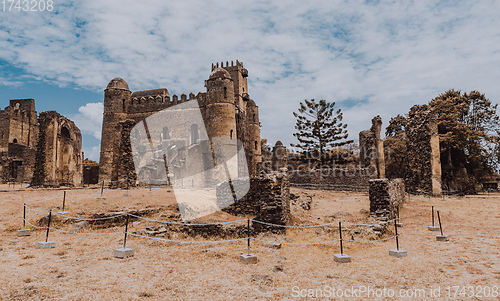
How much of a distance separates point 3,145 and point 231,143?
4110 cm

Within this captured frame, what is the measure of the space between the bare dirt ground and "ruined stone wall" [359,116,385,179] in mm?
15994

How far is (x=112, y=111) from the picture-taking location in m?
39.4

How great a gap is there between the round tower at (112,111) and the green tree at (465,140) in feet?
122

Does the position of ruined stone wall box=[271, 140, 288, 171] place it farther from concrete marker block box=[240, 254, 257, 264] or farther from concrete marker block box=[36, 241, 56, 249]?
concrete marker block box=[36, 241, 56, 249]

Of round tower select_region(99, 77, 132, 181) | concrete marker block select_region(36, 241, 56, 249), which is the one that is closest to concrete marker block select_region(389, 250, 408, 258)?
concrete marker block select_region(36, 241, 56, 249)

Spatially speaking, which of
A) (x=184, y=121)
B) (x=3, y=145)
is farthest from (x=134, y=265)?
(x=3, y=145)

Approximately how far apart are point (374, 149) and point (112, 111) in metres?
33.0

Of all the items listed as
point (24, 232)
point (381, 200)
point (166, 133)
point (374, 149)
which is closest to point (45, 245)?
point (24, 232)

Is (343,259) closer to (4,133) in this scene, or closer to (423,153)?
(423,153)

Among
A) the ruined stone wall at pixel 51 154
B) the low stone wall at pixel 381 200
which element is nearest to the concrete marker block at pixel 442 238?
the low stone wall at pixel 381 200

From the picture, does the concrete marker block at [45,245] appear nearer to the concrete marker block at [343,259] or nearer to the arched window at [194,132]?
the concrete marker block at [343,259]

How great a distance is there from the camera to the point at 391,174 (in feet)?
105

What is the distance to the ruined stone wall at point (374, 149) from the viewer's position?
83.8ft

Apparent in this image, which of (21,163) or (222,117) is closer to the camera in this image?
(222,117)
